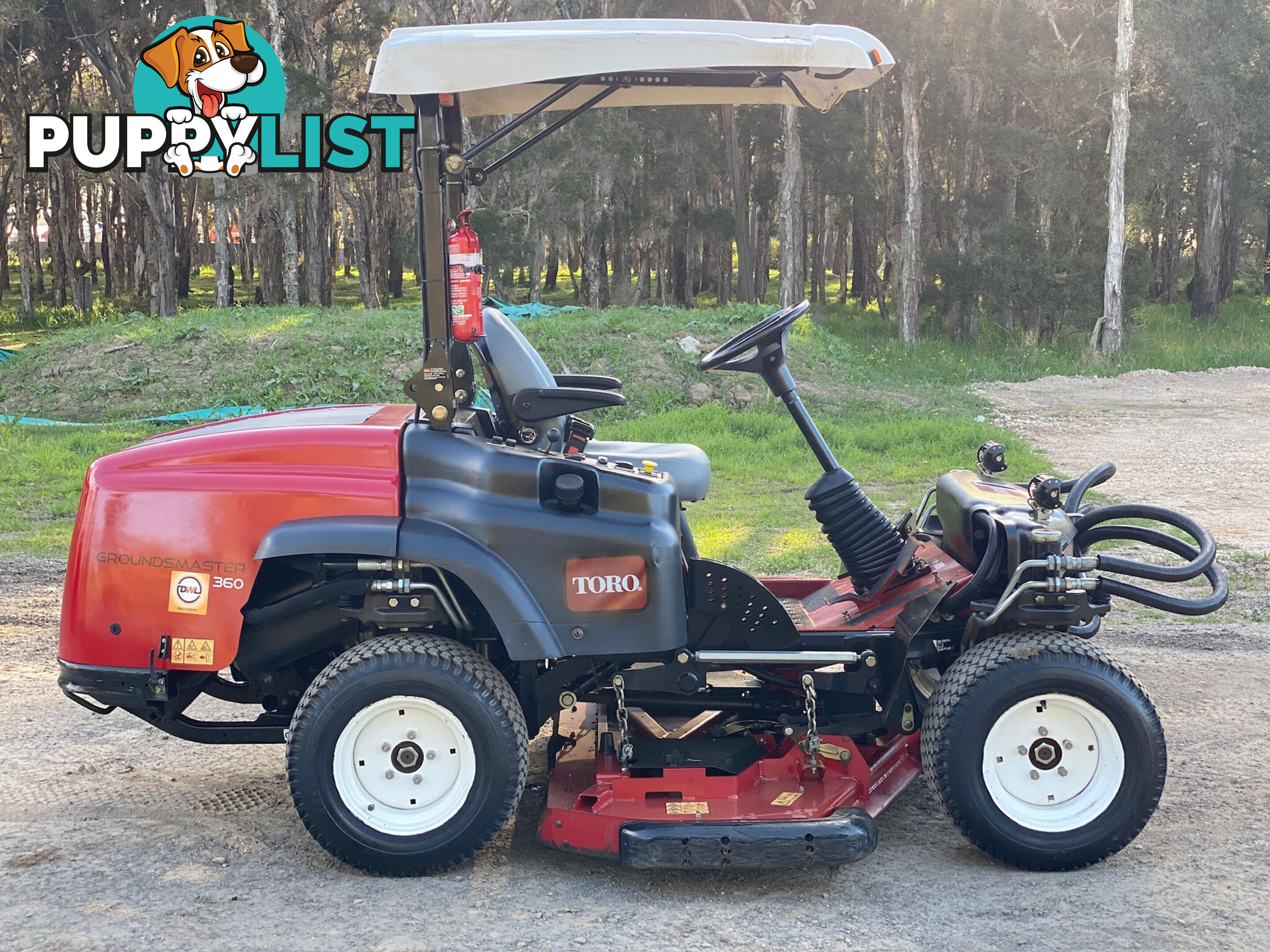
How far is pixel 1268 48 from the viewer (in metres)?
26.1

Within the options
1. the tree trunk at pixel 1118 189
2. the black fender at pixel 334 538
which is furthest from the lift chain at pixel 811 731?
the tree trunk at pixel 1118 189

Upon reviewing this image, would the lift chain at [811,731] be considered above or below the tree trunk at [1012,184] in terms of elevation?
below

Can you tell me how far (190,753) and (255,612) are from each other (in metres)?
1.45

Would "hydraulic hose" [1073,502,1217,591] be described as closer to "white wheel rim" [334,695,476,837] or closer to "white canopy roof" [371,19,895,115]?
"white canopy roof" [371,19,895,115]

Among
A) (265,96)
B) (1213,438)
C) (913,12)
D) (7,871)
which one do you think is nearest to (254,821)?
(7,871)

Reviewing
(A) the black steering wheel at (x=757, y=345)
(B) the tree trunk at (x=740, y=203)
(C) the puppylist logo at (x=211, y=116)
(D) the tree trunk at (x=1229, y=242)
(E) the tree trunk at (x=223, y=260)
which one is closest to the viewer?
(A) the black steering wheel at (x=757, y=345)

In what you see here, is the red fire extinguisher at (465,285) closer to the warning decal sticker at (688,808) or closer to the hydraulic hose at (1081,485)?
the warning decal sticker at (688,808)

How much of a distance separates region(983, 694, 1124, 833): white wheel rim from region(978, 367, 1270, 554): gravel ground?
5.05 metres

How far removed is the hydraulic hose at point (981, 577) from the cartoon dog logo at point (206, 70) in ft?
67.1

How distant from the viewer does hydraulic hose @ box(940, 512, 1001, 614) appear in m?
4.17

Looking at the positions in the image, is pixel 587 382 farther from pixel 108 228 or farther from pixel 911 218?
pixel 108 228

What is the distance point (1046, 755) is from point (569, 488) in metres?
1.82

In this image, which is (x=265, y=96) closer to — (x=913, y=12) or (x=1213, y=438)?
(x=913, y=12)

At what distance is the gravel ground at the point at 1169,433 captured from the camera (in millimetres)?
10148
